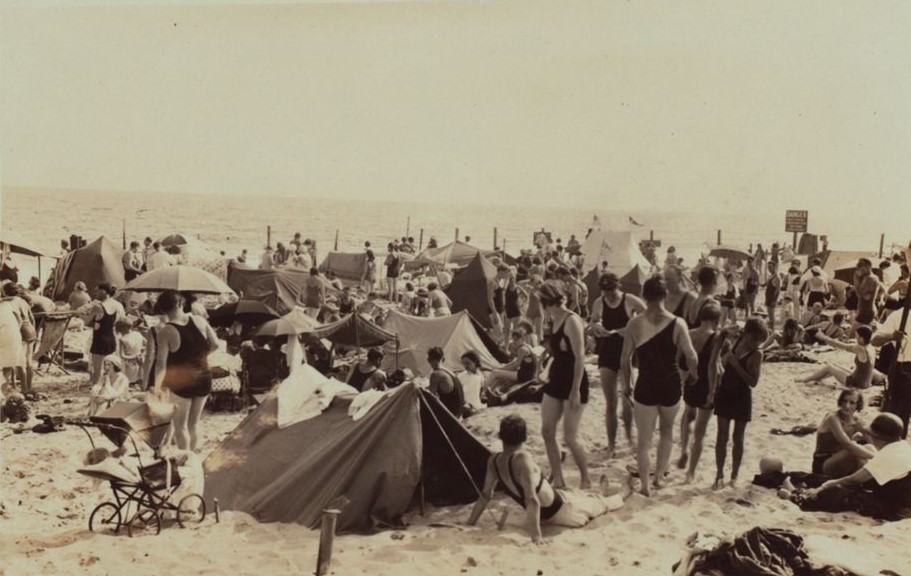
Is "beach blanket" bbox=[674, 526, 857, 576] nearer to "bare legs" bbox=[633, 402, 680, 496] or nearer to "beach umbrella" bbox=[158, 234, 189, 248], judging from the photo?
"bare legs" bbox=[633, 402, 680, 496]

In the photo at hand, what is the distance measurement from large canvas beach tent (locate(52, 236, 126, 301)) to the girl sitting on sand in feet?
26.4

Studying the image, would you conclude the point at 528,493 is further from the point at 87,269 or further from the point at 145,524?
the point at 87,269

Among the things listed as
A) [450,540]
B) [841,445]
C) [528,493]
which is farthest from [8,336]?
[841,445]

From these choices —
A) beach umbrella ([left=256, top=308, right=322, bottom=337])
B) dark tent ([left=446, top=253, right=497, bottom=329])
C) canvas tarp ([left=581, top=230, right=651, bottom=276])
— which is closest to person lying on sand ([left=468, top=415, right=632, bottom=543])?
beach umbrella ([left=256, top=308, right=322, bottom=337])

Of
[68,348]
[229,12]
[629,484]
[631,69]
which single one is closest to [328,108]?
[229,12]

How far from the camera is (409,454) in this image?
620cm

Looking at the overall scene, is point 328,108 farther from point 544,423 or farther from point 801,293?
point 801,293

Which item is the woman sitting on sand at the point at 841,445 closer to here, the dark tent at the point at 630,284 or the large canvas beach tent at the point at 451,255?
the dark tent at the point at 630,284

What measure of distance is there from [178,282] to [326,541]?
6.13 m

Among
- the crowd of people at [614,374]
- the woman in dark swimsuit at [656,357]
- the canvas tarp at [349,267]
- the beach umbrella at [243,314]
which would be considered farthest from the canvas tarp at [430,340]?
the canvas tarp at [349,267]

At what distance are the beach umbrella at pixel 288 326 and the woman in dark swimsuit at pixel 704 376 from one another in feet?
18.2

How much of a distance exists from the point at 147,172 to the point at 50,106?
2499 centimetres

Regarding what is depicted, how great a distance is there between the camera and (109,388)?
29.3 feet

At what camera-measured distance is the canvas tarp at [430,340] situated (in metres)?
11.5
